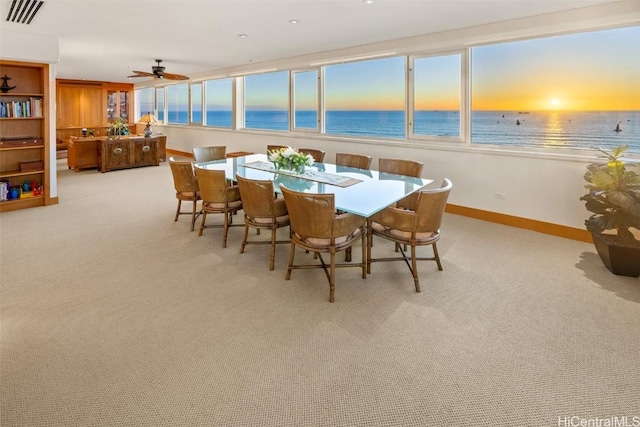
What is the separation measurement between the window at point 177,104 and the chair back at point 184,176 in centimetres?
736

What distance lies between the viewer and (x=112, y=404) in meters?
1.85

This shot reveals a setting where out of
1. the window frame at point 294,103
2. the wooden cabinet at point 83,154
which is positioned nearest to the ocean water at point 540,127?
the window frame at point 294,103

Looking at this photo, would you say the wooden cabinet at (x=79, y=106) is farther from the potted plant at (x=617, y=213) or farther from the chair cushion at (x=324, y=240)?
the potted plant at (x=617, y=213)

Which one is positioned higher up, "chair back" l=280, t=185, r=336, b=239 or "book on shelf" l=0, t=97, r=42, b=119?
"book on shelf" l=0, t=97, r=42, b=119

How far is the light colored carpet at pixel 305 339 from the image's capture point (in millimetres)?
1843

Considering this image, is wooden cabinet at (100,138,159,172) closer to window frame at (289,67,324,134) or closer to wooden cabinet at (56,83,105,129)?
window frame at (289,67,324,134)

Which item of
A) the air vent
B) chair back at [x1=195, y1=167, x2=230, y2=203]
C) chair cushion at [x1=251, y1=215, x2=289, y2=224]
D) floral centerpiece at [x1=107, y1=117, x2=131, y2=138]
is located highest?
the air vent

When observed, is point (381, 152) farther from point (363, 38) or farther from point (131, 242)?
point (131, 242)

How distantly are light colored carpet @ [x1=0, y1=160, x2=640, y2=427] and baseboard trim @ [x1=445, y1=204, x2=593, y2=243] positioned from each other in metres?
0.35

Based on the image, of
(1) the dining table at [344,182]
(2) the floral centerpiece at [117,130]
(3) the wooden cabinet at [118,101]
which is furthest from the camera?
(3) the wooden cabinet at [118,101]

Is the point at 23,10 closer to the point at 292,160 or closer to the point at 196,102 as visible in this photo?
the point at 292,160

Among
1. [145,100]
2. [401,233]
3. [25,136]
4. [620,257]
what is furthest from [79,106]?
[620,257]

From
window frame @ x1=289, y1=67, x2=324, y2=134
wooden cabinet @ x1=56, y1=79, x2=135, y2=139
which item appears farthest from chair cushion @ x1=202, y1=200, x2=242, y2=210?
wooden cabinet @ x1=56, y1=79, x2=135, y2=139

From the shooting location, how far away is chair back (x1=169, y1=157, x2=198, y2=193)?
174 inches
